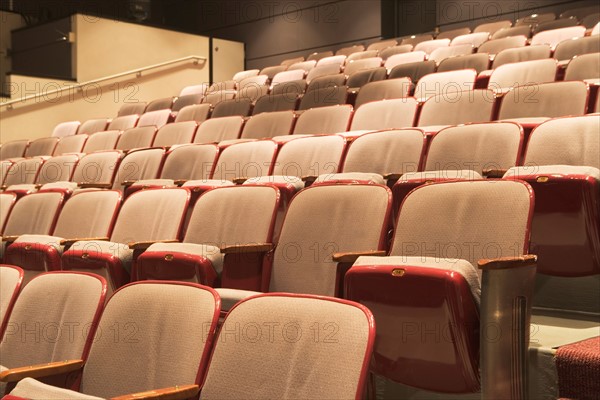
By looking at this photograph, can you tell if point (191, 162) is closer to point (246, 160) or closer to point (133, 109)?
point (246, 160)

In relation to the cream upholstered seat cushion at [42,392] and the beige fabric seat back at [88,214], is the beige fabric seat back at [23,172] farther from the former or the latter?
the cream upholstered seat cushion at [42,392]

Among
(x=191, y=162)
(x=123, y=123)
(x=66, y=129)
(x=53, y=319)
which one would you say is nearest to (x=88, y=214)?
(x=191, y=162)

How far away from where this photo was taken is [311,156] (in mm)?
766

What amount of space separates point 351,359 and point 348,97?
0.90 meters

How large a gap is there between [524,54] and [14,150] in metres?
1.09

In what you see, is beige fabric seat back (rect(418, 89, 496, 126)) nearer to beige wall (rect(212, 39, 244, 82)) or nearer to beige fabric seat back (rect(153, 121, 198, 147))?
beige fabric seat back (rect(153, 121, 198, 147))

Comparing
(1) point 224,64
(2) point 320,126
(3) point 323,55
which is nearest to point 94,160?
(2) point 320,126

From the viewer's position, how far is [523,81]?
0.93 meters

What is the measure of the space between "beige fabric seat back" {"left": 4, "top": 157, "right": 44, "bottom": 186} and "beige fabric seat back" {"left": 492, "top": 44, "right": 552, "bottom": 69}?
0.78m

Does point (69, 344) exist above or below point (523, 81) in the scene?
below

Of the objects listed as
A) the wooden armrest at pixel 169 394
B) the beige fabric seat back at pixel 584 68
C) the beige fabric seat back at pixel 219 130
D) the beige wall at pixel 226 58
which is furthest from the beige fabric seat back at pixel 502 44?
the beige wall at pixel 226 58

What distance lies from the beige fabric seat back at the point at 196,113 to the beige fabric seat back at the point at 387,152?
65 centimetres

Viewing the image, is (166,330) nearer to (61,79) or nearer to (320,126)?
(320,126)

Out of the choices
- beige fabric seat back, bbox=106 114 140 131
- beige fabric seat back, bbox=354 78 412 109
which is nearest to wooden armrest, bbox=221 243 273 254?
beige fabric seat back, bbox=354 78 412 109
